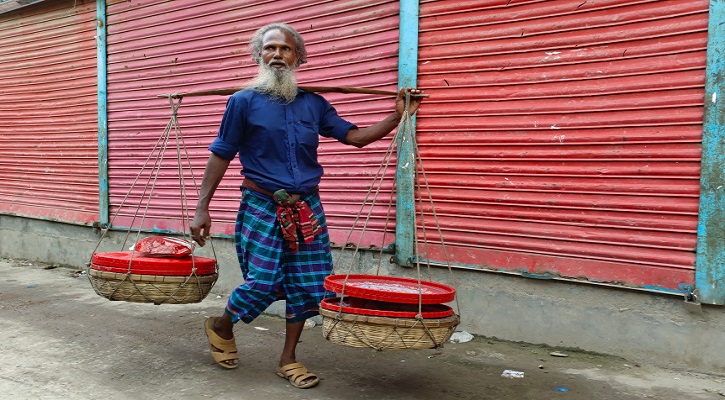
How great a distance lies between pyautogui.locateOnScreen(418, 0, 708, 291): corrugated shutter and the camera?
3.55m

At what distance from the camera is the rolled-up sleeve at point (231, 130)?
3.27 metres

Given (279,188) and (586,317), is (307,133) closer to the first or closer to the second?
(279,188)

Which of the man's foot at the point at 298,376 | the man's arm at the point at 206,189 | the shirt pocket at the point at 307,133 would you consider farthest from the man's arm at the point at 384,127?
the man's foot at the point at 298,376

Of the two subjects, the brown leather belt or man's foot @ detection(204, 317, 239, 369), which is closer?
the brown leather belt

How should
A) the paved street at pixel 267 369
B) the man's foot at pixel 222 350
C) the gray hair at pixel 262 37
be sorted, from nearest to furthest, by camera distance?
the paved street at pixel 267 369
the gray hair at pixel 262 37
the man's foot at pixel 222 350

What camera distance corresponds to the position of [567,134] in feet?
12.8

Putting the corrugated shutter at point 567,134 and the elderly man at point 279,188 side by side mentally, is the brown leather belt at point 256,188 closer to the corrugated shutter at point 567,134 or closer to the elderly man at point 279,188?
the elderly man at point 279,188

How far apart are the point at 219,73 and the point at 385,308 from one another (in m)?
3.51

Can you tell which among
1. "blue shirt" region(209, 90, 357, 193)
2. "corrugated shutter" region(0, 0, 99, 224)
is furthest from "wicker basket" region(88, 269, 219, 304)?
"corrugated shutter" region(0, 0, 99, 224)

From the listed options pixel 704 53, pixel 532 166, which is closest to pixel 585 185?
pixel 532 166

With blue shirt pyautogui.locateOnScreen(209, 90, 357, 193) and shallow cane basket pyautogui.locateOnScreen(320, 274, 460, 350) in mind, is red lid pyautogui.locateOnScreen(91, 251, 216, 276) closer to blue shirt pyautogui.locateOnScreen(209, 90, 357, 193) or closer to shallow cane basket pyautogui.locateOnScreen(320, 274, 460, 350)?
blue shirt pyautogui.locateOnScreen(209, 90, 357, 193)

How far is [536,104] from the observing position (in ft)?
13.1

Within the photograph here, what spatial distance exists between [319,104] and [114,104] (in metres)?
4.10

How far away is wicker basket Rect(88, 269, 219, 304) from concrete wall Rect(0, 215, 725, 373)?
94cm
